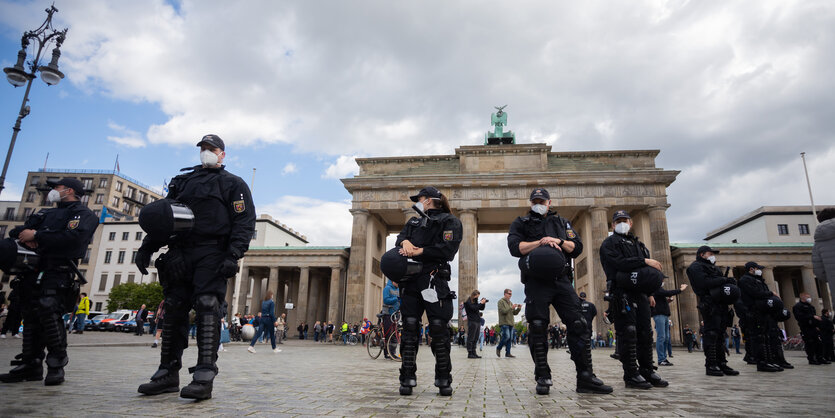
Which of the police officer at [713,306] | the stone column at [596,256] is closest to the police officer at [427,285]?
the police officer at [713,306]

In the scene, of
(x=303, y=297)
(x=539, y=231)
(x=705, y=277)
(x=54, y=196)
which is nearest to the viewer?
(x=54, y=196)

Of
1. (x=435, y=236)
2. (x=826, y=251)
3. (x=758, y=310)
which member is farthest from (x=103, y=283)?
(x=826, y=251)

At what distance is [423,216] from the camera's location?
5.47 m

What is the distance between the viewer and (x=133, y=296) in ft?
185

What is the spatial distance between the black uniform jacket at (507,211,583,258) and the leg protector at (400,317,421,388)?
1574 mm

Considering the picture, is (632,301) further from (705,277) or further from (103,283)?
(103,283)

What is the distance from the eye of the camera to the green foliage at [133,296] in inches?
2206

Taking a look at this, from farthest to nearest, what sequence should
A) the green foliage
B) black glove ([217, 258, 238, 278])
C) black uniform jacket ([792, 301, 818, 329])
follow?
the green foliage → black uniform jacket ([792, 301, 818, 329]) → black glove ([217, 258, 238, 278])

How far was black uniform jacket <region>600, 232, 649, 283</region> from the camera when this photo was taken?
6.04 meters

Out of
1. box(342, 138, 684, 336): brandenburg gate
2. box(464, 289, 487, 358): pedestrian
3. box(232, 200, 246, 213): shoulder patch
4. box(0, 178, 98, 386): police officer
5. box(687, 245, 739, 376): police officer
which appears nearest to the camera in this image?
box(232, 200, 246, 213): shoulder patch

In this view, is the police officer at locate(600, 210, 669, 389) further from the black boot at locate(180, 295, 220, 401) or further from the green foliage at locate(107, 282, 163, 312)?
the green foliage at locate(107, 282, 163, 312)

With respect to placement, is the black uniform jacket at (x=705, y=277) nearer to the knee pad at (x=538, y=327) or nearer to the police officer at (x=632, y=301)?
the police officer at (x=632, y=301)

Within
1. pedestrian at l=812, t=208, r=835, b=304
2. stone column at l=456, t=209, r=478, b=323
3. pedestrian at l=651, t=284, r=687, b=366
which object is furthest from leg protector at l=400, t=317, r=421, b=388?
stone column at l=456, t=209, r=478, b=323

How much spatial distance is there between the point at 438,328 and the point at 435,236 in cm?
105
